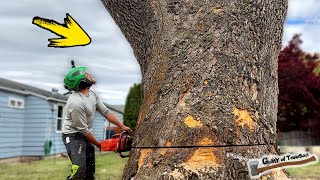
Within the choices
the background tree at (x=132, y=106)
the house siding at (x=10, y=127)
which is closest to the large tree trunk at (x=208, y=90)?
the house siding at (x=10, y=127)

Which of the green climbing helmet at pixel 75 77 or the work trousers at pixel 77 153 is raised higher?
the green climbing helmet at pixel 75 77

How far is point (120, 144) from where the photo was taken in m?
3.71

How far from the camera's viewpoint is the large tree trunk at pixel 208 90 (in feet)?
9.04

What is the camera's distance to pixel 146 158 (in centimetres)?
286

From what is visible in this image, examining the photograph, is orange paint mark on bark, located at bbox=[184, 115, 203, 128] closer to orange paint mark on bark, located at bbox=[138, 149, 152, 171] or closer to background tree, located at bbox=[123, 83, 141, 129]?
orange paint mark on bark, located at bbox=[138, 149, 152, 171]

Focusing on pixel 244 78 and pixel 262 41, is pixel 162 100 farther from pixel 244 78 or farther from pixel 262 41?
pixel 262 41

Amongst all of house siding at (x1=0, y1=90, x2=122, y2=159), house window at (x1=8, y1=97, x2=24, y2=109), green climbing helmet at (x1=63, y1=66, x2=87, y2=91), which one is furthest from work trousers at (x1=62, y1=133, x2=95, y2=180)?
house window at (x1=8, y1=97, x2=24, y2=109)

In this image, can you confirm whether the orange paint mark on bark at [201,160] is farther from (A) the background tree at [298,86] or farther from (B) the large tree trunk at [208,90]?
(A) the background tree at [298,86]

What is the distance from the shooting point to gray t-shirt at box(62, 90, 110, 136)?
3826 millimetres

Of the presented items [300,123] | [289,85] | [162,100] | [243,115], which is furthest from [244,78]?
[300,123]

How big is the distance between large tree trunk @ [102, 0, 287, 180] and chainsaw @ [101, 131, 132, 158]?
0.57 metres

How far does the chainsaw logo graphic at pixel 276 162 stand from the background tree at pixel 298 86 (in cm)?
1531

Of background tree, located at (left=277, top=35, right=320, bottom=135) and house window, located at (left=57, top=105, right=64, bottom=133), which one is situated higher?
background tree, located at (left=277, top=35, right=320, bottom=135)

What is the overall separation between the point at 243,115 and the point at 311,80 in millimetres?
16204
